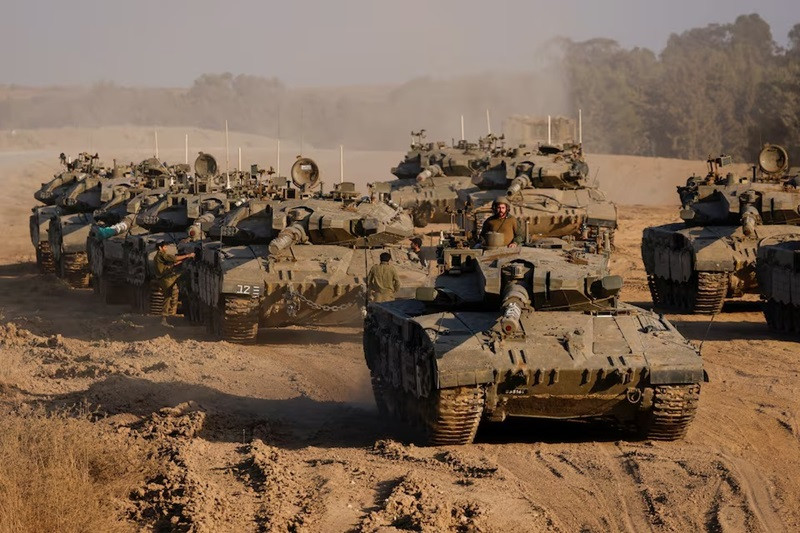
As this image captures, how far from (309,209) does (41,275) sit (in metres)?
15.0

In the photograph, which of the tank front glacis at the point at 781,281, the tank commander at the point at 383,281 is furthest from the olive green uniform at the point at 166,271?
the tank front glacis at the point at 781,281

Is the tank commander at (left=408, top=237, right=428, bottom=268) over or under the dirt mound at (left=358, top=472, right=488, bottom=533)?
over

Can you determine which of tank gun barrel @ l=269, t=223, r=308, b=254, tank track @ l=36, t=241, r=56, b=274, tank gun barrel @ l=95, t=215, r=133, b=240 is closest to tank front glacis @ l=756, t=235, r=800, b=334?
tank gun barrel @ l=269, t=223, r=308, b=254

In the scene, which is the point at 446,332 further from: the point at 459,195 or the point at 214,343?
the point at 459,195

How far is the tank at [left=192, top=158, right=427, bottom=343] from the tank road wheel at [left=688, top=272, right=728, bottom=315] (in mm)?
4911

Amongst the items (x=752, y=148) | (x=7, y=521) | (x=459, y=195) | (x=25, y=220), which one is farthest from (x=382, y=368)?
(x=752, y=148)

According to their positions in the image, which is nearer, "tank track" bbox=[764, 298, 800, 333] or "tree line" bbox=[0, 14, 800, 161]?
"tank track" bbox=[764, 298, 800, 333]

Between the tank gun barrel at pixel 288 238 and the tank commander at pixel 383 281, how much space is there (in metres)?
1.43

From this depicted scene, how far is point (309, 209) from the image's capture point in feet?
72.9

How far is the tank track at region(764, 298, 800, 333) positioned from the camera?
21812 mm

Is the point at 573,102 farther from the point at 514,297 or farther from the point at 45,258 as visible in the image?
the point at 514,297

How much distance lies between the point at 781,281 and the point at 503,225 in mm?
6472

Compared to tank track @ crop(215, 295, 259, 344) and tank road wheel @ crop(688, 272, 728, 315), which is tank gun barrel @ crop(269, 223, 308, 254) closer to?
tank track @ crop(215, 295, 259, 344)

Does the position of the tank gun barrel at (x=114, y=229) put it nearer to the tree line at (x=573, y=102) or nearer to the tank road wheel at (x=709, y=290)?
the tank road wheel at (x=709, y=290)
